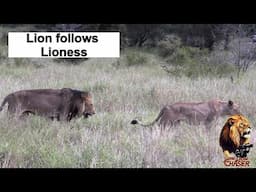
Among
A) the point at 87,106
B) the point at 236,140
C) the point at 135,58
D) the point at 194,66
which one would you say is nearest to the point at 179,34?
the point at 135,58

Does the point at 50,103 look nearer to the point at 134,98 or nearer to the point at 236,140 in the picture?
the point at 134,98

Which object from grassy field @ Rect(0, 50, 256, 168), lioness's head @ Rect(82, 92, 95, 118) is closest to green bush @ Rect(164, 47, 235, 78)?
grassy field @ Rect(0, 50, 256, 168)

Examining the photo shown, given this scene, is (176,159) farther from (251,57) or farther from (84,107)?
(251,57)

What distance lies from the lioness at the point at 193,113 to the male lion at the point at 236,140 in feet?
2.99

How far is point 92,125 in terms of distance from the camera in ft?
23.1

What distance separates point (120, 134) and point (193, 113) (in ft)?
3.90

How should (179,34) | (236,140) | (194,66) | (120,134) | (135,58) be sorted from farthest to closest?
(179,34) → (135,58) → (194,66) → (120,134) → (236,140)

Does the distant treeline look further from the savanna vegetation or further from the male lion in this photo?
Result: the male lion

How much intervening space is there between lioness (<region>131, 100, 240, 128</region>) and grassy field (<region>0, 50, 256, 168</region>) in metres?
0.16

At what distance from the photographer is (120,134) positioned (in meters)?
6.52

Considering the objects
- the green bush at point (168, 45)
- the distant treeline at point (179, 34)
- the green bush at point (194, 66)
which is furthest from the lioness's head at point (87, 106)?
the green bush at point (168, 45)

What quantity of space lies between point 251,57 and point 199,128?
320 inches

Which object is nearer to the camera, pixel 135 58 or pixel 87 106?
pixel 87 106

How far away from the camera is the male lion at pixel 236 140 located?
18.6 ft
